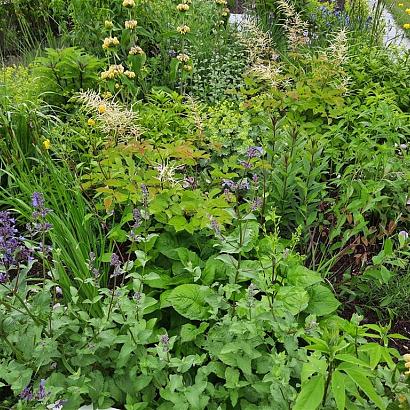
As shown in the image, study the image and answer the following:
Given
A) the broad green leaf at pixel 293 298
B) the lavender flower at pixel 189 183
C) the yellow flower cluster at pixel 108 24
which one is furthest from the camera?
the yellow flower cluster at pixel 108 24

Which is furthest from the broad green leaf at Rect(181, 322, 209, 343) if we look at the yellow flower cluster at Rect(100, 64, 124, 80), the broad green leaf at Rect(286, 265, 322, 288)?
the yellow flower cluster at Rect(100, 64, 124, 80)

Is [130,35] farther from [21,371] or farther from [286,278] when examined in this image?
[21,371]

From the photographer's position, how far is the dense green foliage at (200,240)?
1588mm

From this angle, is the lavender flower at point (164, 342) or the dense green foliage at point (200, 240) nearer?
the lavender flower at point (164, 342)

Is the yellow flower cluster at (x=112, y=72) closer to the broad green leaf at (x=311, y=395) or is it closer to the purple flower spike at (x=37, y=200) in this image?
the purple flower spike at (x=37, y=200)

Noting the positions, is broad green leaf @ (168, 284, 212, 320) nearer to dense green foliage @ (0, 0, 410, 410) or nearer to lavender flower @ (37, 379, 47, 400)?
dense green foliage @ (0, 0, 410, 410)

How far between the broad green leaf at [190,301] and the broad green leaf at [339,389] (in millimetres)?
668

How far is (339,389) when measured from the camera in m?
1.20

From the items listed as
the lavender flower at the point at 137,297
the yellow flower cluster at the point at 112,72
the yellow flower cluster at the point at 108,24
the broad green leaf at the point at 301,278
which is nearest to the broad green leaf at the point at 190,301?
the lavender flower at the point at 137,297

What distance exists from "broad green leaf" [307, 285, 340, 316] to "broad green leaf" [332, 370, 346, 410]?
712 millimetres

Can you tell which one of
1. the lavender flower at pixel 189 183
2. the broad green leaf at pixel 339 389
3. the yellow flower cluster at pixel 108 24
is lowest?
the broad green leaf at pixel 339 389

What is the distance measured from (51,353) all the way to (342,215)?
4.48 feet

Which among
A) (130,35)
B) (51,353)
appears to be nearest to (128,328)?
(51,353)

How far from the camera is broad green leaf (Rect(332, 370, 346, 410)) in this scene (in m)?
1.17
